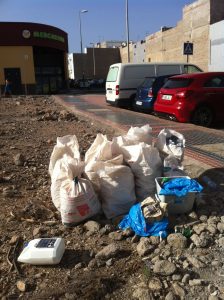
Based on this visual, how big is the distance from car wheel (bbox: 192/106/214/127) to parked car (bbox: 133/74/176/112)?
12.0 ft

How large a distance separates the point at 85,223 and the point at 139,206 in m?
0.68

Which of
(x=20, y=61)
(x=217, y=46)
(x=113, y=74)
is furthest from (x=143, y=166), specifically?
(x=20, y=61)

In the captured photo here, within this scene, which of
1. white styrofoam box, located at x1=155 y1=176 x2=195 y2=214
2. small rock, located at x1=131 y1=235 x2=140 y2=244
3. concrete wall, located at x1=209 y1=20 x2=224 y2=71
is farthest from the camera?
concrete wall, located at x1=209 y1=20 x2=224 y2=71

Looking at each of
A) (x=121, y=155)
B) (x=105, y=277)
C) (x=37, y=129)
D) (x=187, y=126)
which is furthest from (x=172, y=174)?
(x=37, y=129)

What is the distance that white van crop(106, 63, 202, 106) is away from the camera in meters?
17.4

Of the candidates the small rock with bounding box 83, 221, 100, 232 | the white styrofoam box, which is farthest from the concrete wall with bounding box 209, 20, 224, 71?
the small rock with bounding box 83, 221, 100, 232

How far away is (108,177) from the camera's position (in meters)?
4.64

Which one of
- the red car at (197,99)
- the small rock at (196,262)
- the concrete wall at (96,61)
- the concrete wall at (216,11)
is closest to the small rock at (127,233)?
the small rock at (196,262)

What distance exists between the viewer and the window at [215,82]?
11.4 meters

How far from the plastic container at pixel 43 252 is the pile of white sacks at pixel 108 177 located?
0.67m

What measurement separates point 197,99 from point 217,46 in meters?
18.6

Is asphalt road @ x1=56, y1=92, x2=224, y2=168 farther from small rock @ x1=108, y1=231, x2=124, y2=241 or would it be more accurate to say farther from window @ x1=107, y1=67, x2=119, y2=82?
window @ x1=107, y1=67, x2=119, y2=82

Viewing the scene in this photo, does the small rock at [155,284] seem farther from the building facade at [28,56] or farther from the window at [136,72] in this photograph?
the building facade at [28,56]

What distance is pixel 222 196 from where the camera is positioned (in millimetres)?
4977
